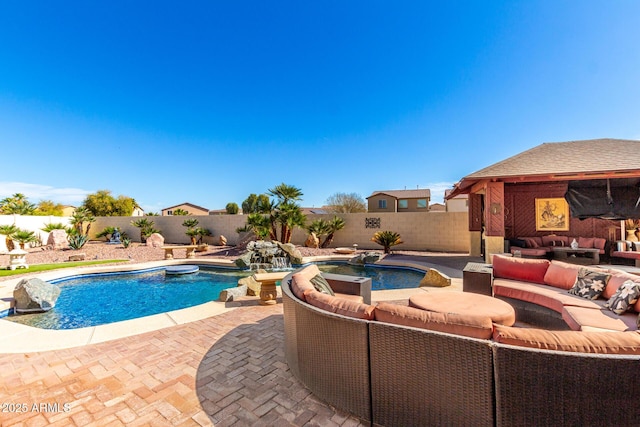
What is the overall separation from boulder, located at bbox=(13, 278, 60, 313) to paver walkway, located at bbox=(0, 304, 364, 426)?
338 centimetres

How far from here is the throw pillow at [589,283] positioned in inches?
153

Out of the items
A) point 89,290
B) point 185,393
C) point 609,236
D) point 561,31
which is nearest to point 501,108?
point 561,31

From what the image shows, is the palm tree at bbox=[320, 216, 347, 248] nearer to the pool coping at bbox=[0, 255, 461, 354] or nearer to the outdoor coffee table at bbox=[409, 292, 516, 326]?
the pool coping at bbox=[0, 255, 461, 354]

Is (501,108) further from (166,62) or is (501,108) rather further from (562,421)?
(166,62)

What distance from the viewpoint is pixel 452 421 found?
6.19 ft

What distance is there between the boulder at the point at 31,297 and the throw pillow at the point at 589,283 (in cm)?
1043

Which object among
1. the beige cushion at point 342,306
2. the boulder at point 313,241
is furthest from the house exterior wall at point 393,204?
the beige cushion at point 342,306

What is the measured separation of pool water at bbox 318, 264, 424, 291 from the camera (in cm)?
853

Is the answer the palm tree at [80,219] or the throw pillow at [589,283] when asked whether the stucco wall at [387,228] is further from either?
the throw pillow at [589,283]

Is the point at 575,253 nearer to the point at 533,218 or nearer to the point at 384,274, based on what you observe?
the point at 533,218

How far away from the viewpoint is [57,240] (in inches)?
668

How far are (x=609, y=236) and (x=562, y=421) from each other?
41.4 feet

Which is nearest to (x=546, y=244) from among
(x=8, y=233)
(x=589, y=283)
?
(x=589, y=283)

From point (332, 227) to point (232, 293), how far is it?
10.1m
